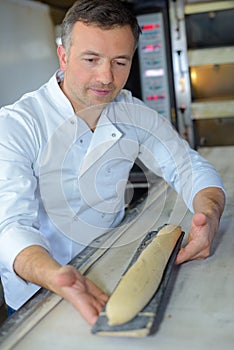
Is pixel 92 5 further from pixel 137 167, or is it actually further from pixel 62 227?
pixel 137 167

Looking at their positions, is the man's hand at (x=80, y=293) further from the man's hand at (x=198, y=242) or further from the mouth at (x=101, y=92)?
the mouth at (x=101, y=92)

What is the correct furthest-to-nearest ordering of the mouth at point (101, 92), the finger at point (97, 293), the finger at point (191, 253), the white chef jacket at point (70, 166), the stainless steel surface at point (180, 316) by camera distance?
the mouth at point (101, 92)
the white chef jacket at point (70, 166)
the finger at point (191, 253)
the finger at point (97, 293)
the stainless steel surface at point (180, 316)

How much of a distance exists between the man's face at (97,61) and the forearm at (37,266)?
52 centimetres

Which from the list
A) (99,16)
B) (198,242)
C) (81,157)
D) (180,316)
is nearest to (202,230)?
(198,242)

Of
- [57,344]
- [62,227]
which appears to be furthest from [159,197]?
[57,344]

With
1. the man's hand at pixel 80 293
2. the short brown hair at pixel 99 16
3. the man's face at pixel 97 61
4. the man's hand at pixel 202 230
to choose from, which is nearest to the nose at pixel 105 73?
the man's face at pixel 97 61

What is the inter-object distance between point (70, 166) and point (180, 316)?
71cm

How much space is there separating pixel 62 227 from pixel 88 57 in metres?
0.54

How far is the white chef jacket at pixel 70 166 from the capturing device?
4.13 feet

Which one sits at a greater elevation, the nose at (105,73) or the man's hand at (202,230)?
the nose at (105,73)

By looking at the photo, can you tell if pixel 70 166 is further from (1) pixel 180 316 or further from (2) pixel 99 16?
(1) pixel 180 316

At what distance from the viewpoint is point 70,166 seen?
1500 mm

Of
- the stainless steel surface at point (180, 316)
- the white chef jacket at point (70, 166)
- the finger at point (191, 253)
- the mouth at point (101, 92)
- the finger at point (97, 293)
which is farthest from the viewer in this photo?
the mouth at point (101, 92)

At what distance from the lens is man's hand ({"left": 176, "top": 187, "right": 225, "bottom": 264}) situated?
116 centimetres
